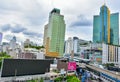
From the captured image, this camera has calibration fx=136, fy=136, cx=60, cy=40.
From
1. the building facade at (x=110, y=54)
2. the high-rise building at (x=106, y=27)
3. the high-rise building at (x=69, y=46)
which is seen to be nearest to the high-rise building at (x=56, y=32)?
the building facade at (x=110, y=54)

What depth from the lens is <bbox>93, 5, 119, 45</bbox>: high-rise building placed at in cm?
6862

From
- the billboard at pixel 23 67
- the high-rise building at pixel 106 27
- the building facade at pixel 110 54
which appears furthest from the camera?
the high-rise building at pixel 106 27

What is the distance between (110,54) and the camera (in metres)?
54.5

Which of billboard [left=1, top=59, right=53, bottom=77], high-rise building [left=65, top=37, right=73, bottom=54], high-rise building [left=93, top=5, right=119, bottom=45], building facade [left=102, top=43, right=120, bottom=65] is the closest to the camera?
billboard [left=1, top=59, right=53, bottom=77]

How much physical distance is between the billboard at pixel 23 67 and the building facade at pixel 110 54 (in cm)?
3370

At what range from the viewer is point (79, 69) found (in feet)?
114

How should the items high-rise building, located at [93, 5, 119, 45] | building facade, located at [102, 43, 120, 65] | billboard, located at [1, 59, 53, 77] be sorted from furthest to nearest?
1. high-rise building, located at [93, 5, 119, 45]
2. building facade, located at [102, 43, 120, 65]
3. billboard, located at [1, 59, 53, 77]

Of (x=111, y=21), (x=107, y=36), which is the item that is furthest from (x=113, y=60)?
(x=111, y=21)

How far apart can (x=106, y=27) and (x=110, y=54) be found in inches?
731

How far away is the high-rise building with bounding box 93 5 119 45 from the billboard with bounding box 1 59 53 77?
51.3 meters

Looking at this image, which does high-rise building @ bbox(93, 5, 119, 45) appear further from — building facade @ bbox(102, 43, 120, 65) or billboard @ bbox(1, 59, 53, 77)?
billboard @ bbox(1, 59, 53, 77)

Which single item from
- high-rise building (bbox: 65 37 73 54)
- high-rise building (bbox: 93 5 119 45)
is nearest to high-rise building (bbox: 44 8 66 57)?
high-rise building (bbox: 93 5 119 45)

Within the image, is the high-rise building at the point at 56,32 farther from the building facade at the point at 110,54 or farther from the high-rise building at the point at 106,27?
the high-rise building at the point at 106,27

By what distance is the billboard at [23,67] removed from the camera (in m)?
19.6
